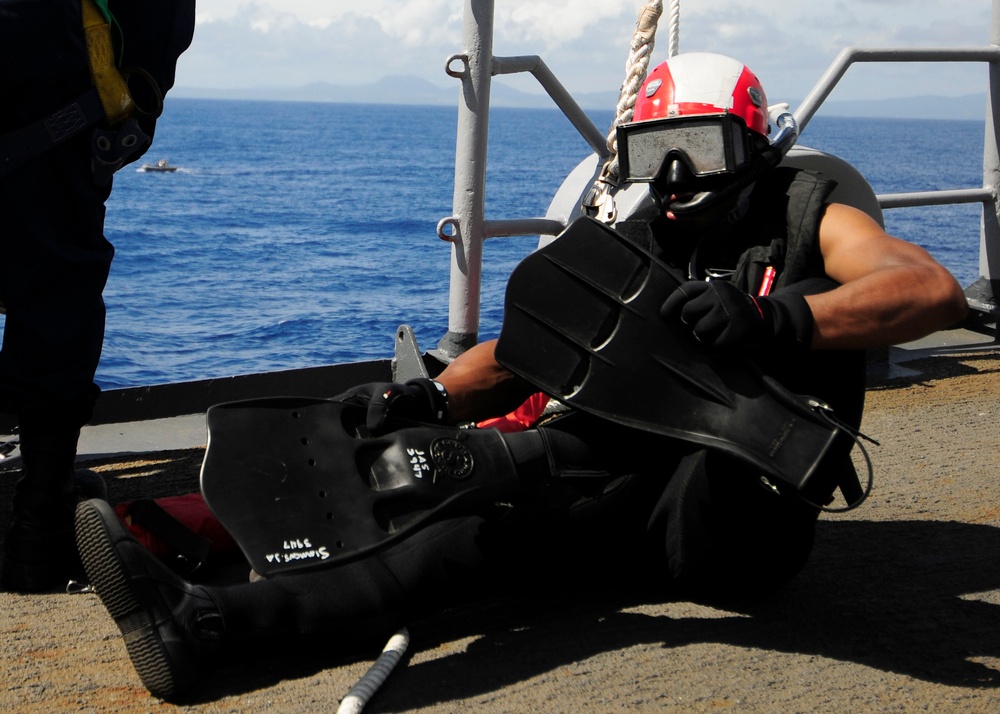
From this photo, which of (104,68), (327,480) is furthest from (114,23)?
(327,480)

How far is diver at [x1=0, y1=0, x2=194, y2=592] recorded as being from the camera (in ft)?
7.34

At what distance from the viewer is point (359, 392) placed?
2.10 metres

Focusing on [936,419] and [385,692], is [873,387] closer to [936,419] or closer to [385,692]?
[936,419]

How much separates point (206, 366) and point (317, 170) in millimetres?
37443

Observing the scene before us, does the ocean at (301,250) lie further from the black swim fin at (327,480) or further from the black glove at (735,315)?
the black glove at (735,315)

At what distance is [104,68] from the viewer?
7.68 ft

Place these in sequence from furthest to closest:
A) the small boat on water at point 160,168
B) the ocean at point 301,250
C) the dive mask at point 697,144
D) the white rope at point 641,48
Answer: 1. the small boat on water at point 160,168
2. the ocean at point 301,250
3. the white rope at point 641,48
4. the dive mask at point 697,144

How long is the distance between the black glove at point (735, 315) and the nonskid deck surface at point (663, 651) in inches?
23.6

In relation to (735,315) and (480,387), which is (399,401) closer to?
(480,387)

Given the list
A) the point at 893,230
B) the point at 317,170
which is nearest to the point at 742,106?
the point at 893,230

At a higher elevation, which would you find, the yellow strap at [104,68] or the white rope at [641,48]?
the white rope at [641,48]

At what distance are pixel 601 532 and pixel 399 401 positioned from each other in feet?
1.50

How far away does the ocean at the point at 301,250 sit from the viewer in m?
14.3

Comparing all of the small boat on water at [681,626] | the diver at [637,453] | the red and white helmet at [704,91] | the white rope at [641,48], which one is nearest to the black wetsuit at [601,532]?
the diver at [637,453]
